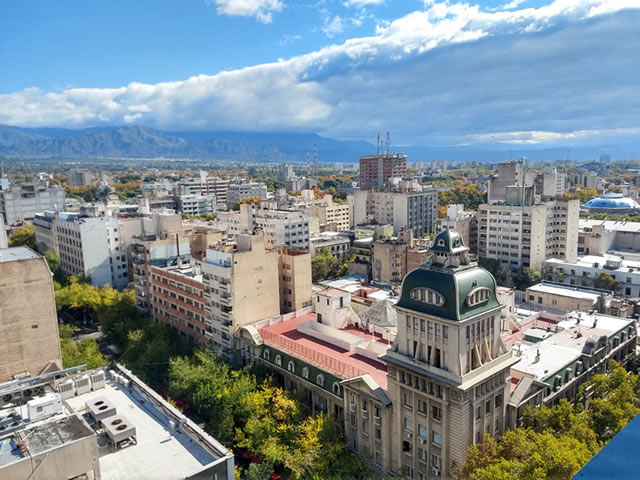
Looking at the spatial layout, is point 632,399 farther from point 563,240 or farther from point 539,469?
point 563,240

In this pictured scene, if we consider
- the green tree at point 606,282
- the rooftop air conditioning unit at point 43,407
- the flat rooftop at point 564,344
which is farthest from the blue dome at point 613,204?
the rooftop air conditioning unit at point 43,407

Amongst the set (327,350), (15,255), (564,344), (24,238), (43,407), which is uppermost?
(15,255)

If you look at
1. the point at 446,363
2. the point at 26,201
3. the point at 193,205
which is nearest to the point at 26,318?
the point at 446,363

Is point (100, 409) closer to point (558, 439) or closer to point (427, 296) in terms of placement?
point (427, 296)

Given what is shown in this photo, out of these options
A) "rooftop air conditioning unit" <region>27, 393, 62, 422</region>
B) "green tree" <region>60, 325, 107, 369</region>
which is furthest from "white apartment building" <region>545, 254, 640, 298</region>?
"rooftop air conditioning unit" <region>27, 393, 62, 422</region>

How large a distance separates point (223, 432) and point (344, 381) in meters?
13.6

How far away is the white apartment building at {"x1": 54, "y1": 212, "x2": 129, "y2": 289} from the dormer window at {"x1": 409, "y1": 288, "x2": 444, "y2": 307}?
7778 cm

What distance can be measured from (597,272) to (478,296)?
220 feet

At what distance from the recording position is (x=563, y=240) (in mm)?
106375

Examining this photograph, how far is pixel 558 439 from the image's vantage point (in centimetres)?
3716

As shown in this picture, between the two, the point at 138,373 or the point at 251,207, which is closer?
the point at 138,373

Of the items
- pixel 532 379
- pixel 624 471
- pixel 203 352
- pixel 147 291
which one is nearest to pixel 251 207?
pixel 147 291

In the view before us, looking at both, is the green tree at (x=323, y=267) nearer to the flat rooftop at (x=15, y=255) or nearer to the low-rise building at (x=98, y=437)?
the flat rooftop at (x=15, y=255)

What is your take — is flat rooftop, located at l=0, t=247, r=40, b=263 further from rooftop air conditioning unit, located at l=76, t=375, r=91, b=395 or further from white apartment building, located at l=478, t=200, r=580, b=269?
white apartment building, located at l=478, t=200, r=580, b=269
